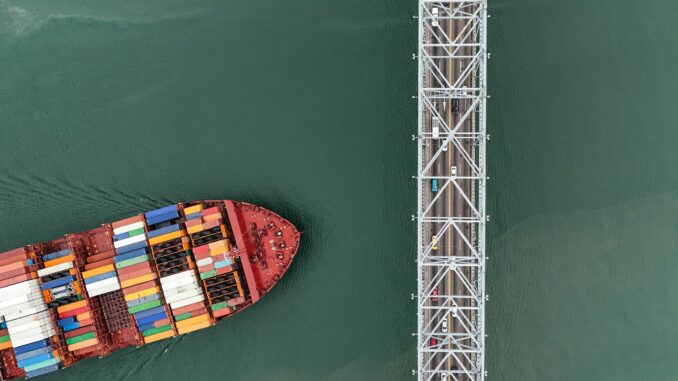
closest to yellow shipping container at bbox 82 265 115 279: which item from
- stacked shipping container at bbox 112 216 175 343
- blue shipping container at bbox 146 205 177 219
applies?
stacked shipping container at bbox 112 216 175 343

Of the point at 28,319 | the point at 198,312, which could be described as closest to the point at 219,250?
the point at 198,312

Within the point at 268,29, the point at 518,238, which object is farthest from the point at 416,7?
the point at 518,238

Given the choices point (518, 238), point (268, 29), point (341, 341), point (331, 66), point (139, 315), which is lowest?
point (341, 341)

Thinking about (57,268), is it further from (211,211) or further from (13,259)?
(211,211)

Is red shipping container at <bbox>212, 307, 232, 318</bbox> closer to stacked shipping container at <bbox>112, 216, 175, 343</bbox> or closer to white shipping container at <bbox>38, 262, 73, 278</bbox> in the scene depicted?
stacked shipping container at <bbox>112, 216, 175, 343</bbox>

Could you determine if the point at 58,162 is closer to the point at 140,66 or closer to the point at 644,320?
the point at 140,66

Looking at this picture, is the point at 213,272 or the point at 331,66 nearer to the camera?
the point at 213,272

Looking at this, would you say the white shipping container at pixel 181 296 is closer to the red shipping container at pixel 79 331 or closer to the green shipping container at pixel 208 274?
the green shipping container at pixel 208 274

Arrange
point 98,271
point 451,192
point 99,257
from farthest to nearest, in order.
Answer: point 99,257
point 98,271
point 451,192
